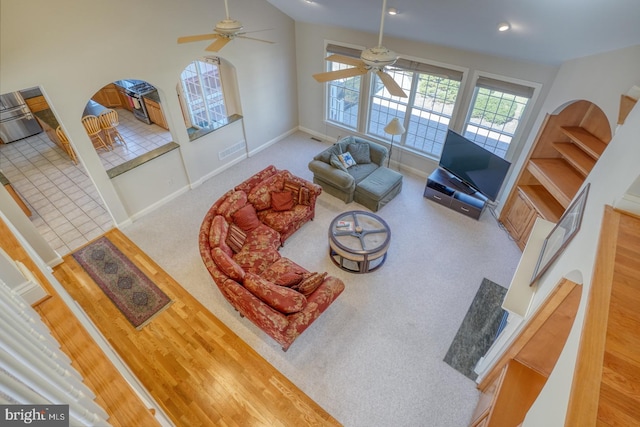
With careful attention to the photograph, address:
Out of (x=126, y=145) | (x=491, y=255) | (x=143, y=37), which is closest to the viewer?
(x=143, y=37)

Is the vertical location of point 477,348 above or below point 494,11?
below

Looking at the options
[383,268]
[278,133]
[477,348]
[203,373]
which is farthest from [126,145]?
[477,348]

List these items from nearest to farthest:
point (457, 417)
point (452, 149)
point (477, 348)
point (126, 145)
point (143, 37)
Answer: point (457, 417), point (477, 348), point (143, 37), point (452, 149), point (126, 145)

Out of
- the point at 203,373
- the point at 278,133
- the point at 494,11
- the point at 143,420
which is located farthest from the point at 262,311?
the point at 278,133

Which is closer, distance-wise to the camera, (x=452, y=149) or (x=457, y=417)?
(x=457, y=417)

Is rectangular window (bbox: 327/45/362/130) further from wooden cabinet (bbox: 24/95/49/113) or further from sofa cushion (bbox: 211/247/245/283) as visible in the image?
wooden cabinet (bbox: 24/95/49/113)

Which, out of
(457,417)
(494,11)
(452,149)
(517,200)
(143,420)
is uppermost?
(494,11)

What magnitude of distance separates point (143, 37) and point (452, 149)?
543 centimetres

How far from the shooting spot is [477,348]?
4.09 meters

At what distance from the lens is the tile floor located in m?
5.61

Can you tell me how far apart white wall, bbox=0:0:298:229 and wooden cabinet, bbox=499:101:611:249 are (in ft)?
17.7

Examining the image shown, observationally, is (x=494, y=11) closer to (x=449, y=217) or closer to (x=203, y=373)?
(x=449, y=217)

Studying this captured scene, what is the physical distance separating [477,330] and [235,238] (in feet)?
11.8

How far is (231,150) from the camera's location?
23.5 feet
